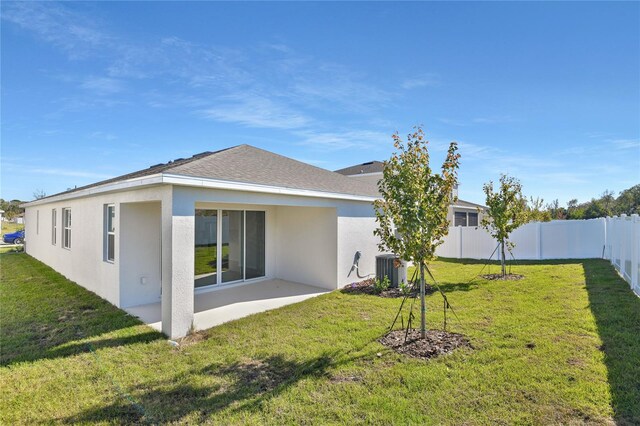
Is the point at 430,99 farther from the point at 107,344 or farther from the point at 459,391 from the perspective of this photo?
the point at 107,344

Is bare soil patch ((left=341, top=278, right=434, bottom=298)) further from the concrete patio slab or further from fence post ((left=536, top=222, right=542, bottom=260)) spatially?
fence post ((left=536, top=222, right=542, bottom=260))

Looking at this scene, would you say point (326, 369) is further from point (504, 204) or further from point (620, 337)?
point (504, 204)

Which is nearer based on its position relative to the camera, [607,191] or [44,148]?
[44,148]

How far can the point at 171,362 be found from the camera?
16.8 feet

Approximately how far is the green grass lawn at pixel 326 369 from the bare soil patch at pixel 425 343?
0.65ft

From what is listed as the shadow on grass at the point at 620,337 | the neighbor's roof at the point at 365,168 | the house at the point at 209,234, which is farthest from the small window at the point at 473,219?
the house at the point at 209,234

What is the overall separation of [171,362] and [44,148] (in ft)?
70.8

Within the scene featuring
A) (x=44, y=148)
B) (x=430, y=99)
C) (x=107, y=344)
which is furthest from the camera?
(x=44, y=148)

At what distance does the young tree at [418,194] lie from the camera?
5.54 m

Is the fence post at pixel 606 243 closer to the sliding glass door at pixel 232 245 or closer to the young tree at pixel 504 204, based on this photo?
the young tree at pixel 504 204

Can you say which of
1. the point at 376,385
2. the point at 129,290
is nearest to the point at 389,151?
the point at 376,385

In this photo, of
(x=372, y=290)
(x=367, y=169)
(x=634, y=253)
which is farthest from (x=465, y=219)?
(x=372, y=290)

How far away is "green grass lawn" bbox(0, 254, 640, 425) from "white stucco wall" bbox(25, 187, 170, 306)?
1.03 metres

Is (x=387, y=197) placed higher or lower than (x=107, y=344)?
higher
